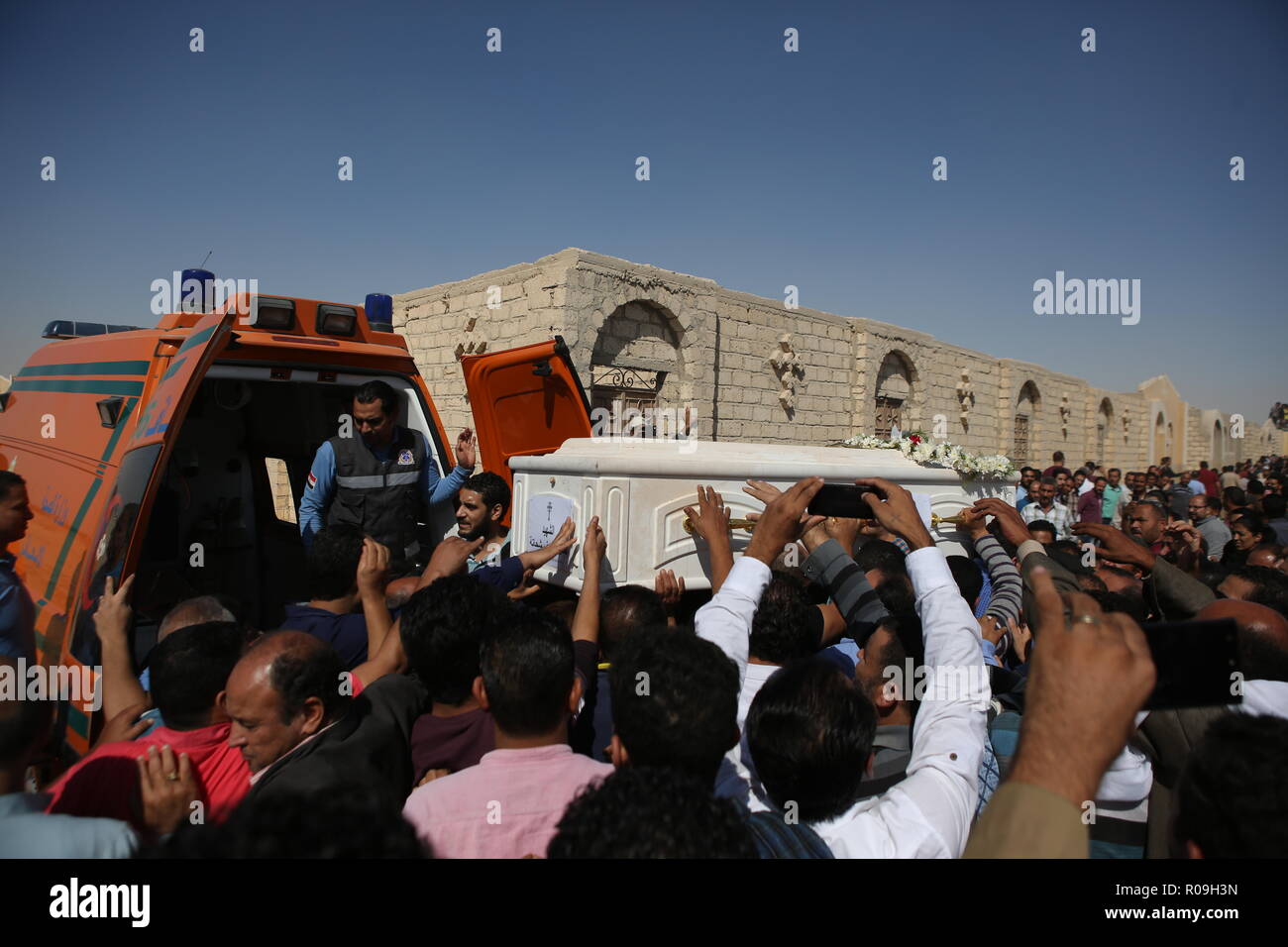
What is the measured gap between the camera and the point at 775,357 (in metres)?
12.0

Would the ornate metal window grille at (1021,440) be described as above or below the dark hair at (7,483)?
above

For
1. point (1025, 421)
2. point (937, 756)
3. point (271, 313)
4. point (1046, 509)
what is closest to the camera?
point (937, 756)

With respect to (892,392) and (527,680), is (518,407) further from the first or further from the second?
(892,392)

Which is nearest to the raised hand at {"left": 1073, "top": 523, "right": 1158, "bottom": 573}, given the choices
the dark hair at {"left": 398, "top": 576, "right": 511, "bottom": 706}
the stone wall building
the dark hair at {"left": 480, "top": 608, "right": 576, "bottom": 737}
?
the dark hair at {"left": 480, "top": 608, "right": 576, "bottom": 737}

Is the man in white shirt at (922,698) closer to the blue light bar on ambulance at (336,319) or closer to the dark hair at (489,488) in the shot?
the dark hair at (489,488)

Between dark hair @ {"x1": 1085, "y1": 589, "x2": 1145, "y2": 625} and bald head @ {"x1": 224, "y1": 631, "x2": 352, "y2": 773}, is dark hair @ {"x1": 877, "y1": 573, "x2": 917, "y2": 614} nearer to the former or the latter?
dark hair @ {"x1": 1085, "y1": 589, "x2": 1145, "y2": 625}

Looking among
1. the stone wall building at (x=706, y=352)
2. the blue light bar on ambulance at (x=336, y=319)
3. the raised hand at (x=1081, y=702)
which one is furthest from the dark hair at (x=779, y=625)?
the stone wall building at (x=706, y=352)

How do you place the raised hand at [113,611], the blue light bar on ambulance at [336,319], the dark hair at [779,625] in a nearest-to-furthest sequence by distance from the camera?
the dark hair at [779,625] < the raised hand at [113,611] < the blue light bar on ambulance at [336,319]

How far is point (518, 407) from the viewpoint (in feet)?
15.2

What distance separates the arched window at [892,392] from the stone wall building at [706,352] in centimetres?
3

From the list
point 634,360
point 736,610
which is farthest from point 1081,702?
point 634,360

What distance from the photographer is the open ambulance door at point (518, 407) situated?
4.47 meters

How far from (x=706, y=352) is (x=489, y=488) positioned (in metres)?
7.32
